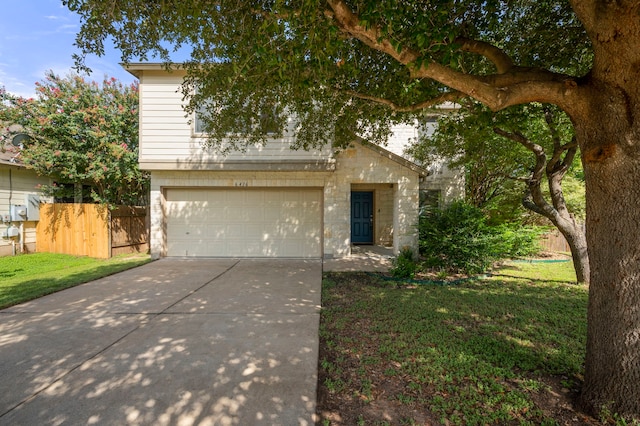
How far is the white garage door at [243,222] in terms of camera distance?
952cm

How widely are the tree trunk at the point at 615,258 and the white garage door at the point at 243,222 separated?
7.39 meters

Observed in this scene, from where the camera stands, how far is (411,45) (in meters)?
3.61

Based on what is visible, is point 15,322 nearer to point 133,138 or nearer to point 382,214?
point 133,138

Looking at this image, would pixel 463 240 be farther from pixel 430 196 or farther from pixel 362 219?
pixel 362 219

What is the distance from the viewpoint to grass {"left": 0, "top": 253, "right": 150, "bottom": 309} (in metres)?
5.81

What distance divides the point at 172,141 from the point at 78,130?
10.7 ft

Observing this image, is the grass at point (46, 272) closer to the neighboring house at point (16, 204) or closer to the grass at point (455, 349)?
the neighboring house at point (16, 204)

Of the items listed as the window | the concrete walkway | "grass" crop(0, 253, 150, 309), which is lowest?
"grass" crop(0, 253, 150, 309)

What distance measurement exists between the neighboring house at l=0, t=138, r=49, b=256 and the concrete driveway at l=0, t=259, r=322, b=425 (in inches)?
249

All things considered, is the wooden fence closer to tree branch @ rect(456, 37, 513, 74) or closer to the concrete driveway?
the concrete driveway

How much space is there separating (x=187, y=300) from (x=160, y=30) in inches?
177

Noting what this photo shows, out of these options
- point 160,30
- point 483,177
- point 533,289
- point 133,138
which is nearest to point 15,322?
point 160,30

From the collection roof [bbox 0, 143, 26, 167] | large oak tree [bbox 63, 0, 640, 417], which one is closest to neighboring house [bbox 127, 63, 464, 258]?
large oak tree [bbox 63, 0, 640, 417]

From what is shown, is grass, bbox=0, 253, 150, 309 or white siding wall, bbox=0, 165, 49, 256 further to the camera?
white siding wall, bbox=0, 165, 49, 256
